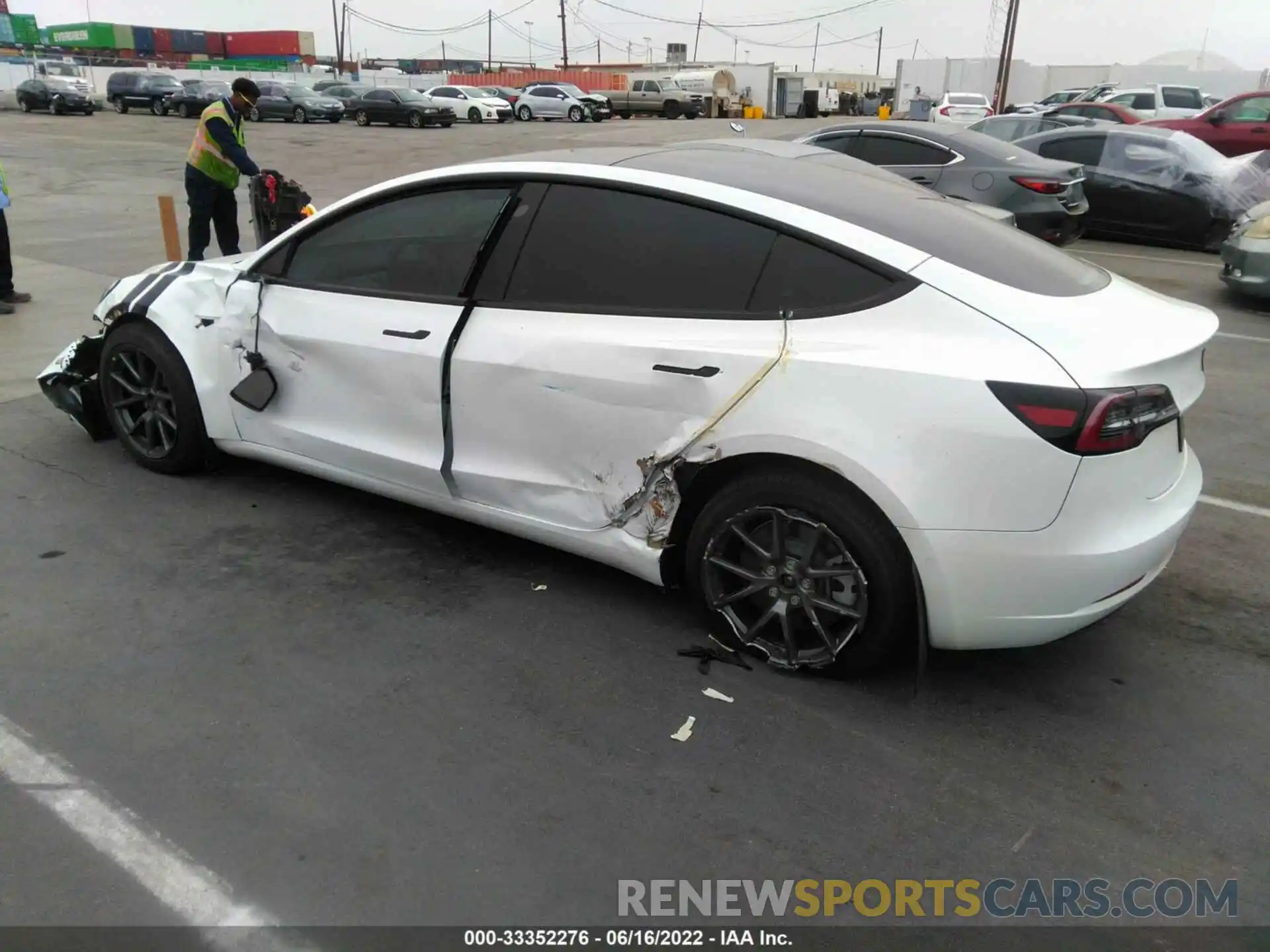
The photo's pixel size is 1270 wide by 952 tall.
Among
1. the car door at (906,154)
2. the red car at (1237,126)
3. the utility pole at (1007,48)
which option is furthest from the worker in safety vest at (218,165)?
the utility pole at (1007,48)

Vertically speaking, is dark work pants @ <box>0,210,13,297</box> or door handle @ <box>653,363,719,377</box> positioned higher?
door handle @ <box>653,363,719,377</box>

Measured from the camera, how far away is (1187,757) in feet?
9.73

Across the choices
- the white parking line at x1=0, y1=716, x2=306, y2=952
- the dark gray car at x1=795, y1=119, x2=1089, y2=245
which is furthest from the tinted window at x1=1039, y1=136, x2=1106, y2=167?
the white parking line at x1=0, y1=716, x2=306, y2=952

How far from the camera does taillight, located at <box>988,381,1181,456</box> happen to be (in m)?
2.71

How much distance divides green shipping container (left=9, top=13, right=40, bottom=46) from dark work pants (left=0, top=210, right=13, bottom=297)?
95294 mm

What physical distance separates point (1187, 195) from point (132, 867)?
12.9 meters

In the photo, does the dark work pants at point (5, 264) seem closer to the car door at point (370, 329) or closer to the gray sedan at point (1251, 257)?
the car door at point (370, 329)

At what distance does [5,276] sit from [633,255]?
7268 mm

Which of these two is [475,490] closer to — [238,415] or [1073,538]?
[238,415]

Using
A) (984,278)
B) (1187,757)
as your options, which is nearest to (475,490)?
(984,278)

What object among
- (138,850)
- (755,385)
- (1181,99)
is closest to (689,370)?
(755,385)

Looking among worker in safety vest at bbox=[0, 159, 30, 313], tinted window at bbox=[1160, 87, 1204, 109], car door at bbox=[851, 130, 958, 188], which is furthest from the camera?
tinted window at bbox=[1160, 87, 1204, 109]

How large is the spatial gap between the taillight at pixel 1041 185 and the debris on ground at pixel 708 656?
849 cm

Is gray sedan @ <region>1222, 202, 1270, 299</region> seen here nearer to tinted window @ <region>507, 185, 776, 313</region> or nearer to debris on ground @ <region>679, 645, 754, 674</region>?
tinted window @ <region>507, 185, 776, 313</region>
